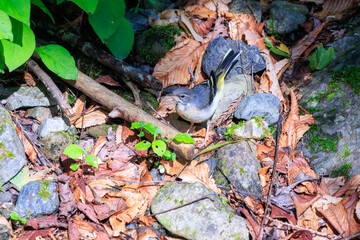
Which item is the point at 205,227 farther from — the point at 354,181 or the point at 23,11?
the point at 23,11

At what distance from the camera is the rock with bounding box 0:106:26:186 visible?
3.65 meters

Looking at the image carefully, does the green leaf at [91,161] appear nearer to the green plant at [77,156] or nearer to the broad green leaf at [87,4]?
the green plant at [77,156]

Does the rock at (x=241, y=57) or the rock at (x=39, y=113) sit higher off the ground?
the rock at (x=241, y=57)

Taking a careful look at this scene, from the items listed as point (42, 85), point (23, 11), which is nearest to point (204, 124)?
point (42, 85)

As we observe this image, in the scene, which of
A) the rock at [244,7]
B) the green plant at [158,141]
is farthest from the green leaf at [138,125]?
the rock at [244,7]

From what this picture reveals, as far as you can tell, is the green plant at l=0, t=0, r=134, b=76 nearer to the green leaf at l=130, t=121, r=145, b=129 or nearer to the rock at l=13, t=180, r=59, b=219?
the green leaf at l=130, t=121, r=145, b=129

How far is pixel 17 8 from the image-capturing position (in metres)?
3.07

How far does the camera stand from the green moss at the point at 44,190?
3.58 m

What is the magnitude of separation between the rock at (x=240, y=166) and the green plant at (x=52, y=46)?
2384 mm

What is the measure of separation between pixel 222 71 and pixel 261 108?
0.94 meters

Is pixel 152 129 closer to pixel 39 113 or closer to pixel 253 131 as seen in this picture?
pixel 253 131

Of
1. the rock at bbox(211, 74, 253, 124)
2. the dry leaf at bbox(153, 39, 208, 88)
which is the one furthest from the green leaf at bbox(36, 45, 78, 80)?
the rock at bbox(211, 74, 253, 124)

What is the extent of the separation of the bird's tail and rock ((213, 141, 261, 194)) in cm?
98

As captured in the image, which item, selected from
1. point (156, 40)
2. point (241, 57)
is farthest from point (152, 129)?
point (241, 57)
